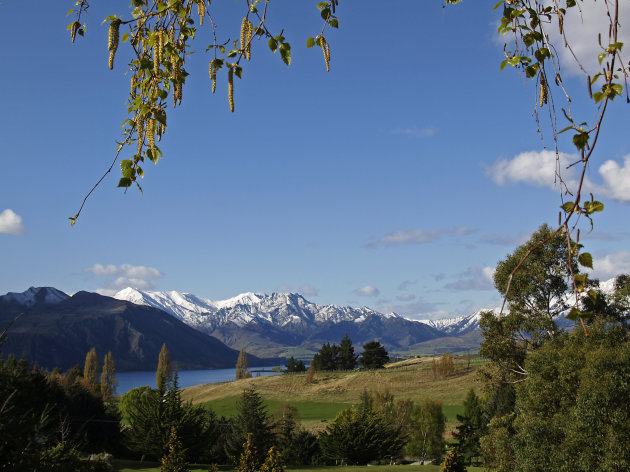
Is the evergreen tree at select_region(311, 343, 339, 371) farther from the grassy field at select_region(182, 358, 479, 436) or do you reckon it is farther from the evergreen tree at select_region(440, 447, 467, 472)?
the evergreen tree at select_region(440, 447, 467, 472)

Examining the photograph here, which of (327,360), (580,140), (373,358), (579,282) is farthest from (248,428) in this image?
(327,360)

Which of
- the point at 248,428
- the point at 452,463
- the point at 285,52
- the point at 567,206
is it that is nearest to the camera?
the point at 567,206

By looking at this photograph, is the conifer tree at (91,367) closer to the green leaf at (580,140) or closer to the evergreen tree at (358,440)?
the evergreen tree at (358,440)

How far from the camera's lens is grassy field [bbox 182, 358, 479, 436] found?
252 ft

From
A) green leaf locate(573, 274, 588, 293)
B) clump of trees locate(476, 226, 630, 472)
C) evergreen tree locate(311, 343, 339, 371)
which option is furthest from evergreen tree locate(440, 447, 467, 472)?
evergreen tree locate(311, 343, 339, 371)

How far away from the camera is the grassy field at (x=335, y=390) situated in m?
76.9

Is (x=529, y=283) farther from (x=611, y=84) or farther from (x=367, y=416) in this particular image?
(x=611, y=84)

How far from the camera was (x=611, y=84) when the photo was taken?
2.31m

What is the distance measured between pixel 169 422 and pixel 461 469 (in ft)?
49.1

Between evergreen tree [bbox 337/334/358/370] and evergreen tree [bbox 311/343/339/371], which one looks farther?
evergreen tree [bbox 311/343/339/371]

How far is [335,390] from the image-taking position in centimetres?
9225

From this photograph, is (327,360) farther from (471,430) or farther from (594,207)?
(594,207)

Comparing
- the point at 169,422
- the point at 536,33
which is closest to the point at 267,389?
the point at 169,422

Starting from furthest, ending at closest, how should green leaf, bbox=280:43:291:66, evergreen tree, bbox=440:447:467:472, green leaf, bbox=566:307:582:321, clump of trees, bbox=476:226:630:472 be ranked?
evergreen tree, bbox=440:447:467:472
clump of trees, bbox=476:226:630:472
green leaf, bbox=280:43:291:66
green leaf, bbox=566:307:582:321
